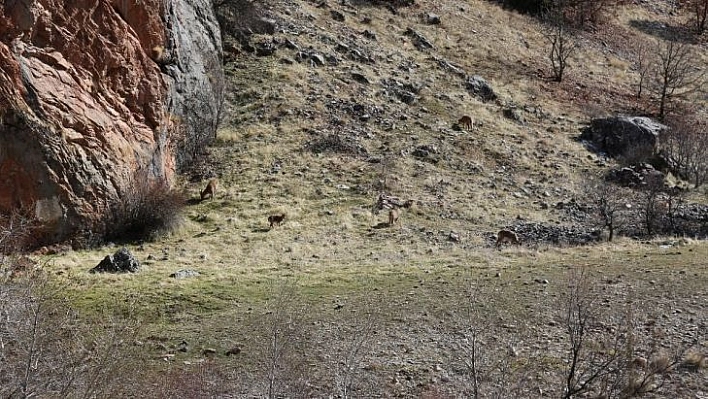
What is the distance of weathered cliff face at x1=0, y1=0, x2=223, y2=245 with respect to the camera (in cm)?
1562

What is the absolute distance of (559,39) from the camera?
3509 cm

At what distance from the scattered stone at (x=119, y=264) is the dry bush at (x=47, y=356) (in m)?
4.35

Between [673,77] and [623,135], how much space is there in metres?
8.11

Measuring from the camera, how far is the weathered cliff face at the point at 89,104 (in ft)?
51.3

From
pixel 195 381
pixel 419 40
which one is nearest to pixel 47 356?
pixel 195 381

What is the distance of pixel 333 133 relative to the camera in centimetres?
2394

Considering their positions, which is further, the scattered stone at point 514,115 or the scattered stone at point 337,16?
the scattered stone at point 337,16

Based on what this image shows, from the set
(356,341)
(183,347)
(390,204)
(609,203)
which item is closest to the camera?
(183,347)

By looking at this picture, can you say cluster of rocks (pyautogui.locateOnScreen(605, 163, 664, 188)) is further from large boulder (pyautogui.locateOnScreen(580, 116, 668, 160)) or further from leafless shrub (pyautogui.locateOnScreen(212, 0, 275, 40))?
leafless shrub (pyautogui.locateOnScreen(212, 0, 275, 40))

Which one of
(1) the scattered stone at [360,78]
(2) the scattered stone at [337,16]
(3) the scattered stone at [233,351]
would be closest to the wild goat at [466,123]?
(1) the scattered stone at [360,78]

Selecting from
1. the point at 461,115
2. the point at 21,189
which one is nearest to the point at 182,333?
the point at 21,189

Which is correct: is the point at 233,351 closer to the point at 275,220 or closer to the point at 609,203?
the point at 275,220

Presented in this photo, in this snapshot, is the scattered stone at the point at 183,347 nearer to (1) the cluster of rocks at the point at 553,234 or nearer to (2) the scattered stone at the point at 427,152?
(1) the cluster of rocks at the point at 553,234

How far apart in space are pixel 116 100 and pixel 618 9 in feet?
122
